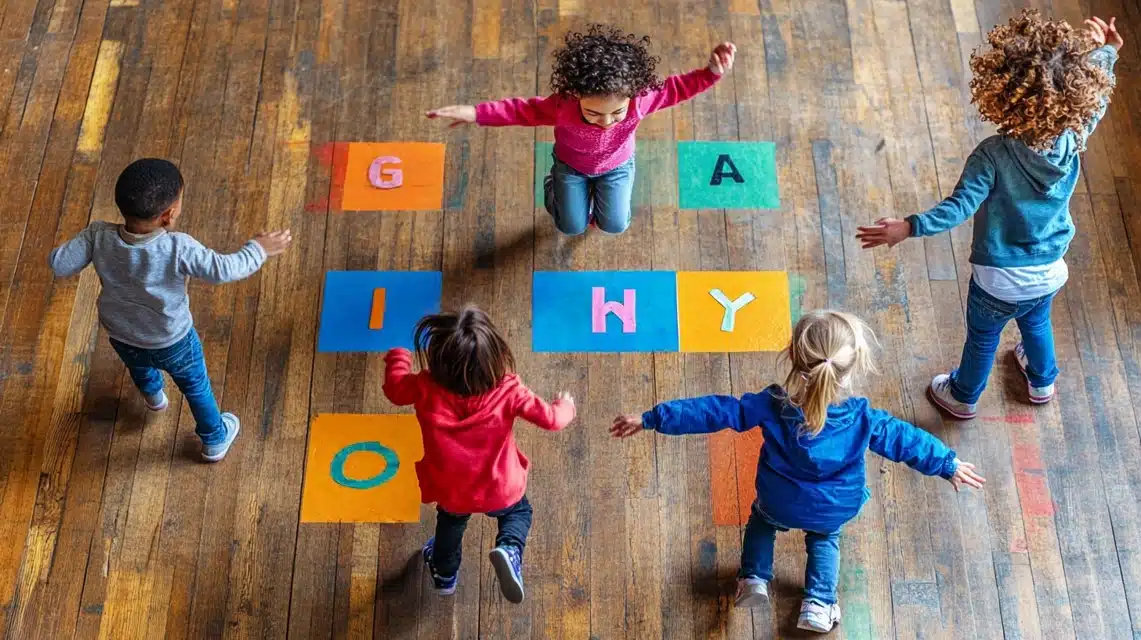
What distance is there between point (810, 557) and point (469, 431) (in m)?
0.75

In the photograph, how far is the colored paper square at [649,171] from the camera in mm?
2566

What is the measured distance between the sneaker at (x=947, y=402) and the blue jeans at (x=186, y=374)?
1.55 meters

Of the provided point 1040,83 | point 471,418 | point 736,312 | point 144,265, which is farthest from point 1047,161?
point 144,265

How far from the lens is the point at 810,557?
6.59 ft

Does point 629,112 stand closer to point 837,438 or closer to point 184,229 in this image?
point 837,438

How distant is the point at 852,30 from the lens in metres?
2.86

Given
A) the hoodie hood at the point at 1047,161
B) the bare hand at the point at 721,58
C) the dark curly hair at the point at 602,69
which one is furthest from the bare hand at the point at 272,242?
the hoodie hood at the point at 1047,161

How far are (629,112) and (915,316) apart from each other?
2.73 feet

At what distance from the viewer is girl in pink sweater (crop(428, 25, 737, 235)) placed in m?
2.11

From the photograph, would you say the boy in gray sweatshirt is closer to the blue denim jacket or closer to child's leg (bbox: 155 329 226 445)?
child's leg (bbox: 155 329 226 445)

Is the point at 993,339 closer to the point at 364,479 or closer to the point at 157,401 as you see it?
the point at 364,479

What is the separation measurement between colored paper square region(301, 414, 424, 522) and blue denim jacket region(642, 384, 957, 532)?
618 millimetres

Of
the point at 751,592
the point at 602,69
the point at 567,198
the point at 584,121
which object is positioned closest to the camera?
the point at 751,592

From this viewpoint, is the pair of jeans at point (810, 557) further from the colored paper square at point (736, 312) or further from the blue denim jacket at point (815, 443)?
the colored paper square at point (736, 312)
